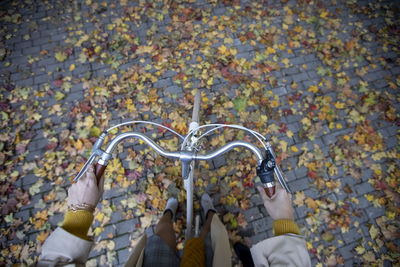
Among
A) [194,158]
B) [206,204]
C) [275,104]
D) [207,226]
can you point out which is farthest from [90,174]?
[275,104]

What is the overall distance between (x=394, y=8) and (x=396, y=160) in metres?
3.87

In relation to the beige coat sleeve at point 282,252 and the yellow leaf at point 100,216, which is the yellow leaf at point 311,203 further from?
the yellow leaf at point 100,216

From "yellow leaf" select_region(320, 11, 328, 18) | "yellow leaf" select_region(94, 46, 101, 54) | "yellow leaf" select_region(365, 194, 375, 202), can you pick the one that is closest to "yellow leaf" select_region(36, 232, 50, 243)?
"yellow leaf" select_region(94, 46, 101, 54)

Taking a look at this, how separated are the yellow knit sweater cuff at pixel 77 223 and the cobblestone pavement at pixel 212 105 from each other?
62.4 inches

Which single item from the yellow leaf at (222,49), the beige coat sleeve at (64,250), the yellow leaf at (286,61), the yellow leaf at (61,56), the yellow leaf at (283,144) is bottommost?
the beige coat sleeve at (64,250)

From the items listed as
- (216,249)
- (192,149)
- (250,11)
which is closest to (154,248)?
(216,249)

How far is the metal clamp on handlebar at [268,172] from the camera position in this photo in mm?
1463

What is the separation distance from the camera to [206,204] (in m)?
3.10

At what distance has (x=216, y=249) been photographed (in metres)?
2.17

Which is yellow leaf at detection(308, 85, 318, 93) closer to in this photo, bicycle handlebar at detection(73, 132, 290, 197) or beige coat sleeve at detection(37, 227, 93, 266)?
bicycle handlebar at detection(73, 132, 290, 197)

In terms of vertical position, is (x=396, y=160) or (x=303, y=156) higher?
(x=303, y=156)

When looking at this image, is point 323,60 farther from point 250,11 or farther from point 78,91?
point 78,91

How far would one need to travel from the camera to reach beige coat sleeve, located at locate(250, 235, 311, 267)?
60.2 inches

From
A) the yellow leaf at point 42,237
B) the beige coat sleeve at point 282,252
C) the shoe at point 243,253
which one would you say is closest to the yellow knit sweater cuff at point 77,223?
the beige coat sleeve at point 282,252
